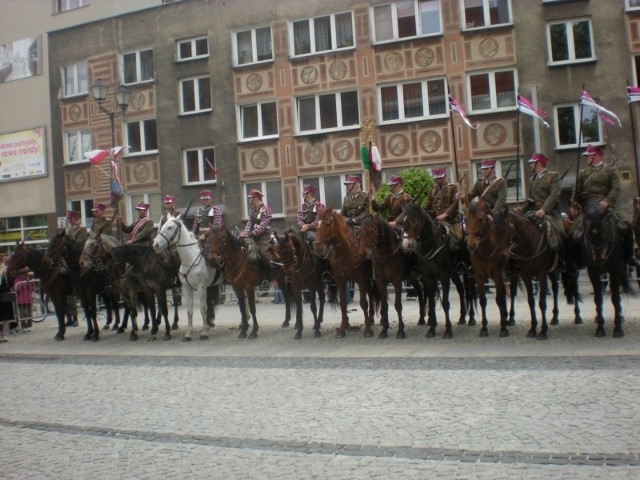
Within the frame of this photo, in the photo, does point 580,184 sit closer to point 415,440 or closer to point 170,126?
point 415,440

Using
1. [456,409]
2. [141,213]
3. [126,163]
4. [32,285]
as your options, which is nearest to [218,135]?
[126,163]

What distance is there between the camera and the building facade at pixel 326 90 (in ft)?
92.2

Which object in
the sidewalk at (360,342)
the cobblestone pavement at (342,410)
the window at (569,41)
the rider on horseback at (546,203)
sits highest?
the window at (569,41)

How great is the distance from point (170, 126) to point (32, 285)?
51.6ft

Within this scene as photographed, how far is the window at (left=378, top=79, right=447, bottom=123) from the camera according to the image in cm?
2978

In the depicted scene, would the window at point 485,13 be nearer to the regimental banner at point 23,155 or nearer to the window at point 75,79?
the window at point 75,79

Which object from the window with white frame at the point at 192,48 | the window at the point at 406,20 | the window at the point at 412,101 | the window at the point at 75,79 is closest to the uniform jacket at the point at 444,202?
the window at the point at 412,101

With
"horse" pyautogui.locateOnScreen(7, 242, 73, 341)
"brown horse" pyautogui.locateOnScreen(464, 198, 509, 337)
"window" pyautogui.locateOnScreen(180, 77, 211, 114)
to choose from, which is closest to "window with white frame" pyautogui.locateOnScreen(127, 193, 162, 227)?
"window" pyautogui.locateOnScreen(180, 77, 211, 114)

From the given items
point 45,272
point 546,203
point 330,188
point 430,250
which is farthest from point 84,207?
point 546,203

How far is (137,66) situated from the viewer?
35250 mm

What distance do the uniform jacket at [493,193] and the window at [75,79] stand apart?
28.4m

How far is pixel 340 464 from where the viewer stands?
593 cm

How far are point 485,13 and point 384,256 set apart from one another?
1918 cm

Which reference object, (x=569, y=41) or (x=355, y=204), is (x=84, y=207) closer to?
(x=569, y=41)
